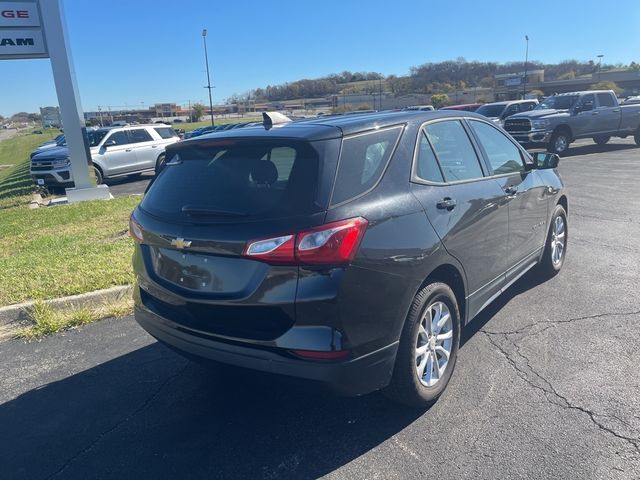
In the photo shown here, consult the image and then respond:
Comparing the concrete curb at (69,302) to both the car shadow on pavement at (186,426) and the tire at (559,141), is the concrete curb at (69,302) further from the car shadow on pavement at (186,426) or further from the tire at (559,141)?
the tire at (559,141)

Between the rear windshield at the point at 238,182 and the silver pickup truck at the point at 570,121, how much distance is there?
609 inches

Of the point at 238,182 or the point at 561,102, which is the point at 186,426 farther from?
the point at 561,102

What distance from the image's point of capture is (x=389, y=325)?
2.77m

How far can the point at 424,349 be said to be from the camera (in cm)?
315

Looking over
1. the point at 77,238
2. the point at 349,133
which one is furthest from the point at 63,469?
the point at 77,238

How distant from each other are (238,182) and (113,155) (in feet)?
50.3

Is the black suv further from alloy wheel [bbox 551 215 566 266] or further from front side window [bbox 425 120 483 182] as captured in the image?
alloy wheel [bbox 551 215 566 266]

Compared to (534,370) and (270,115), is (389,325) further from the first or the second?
(270,115)

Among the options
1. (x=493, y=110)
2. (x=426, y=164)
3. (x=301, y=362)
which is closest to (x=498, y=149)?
(x=426, y=164)

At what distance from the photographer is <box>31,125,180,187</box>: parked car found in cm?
1478

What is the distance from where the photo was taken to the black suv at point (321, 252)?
2557 mm

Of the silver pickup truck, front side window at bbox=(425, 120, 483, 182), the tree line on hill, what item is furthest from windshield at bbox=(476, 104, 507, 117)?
the tree line on hill

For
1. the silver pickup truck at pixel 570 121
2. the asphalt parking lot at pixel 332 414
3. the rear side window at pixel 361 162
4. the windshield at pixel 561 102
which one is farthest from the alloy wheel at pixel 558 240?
the windshield at pixel 561 102

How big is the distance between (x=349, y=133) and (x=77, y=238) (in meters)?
6.25
